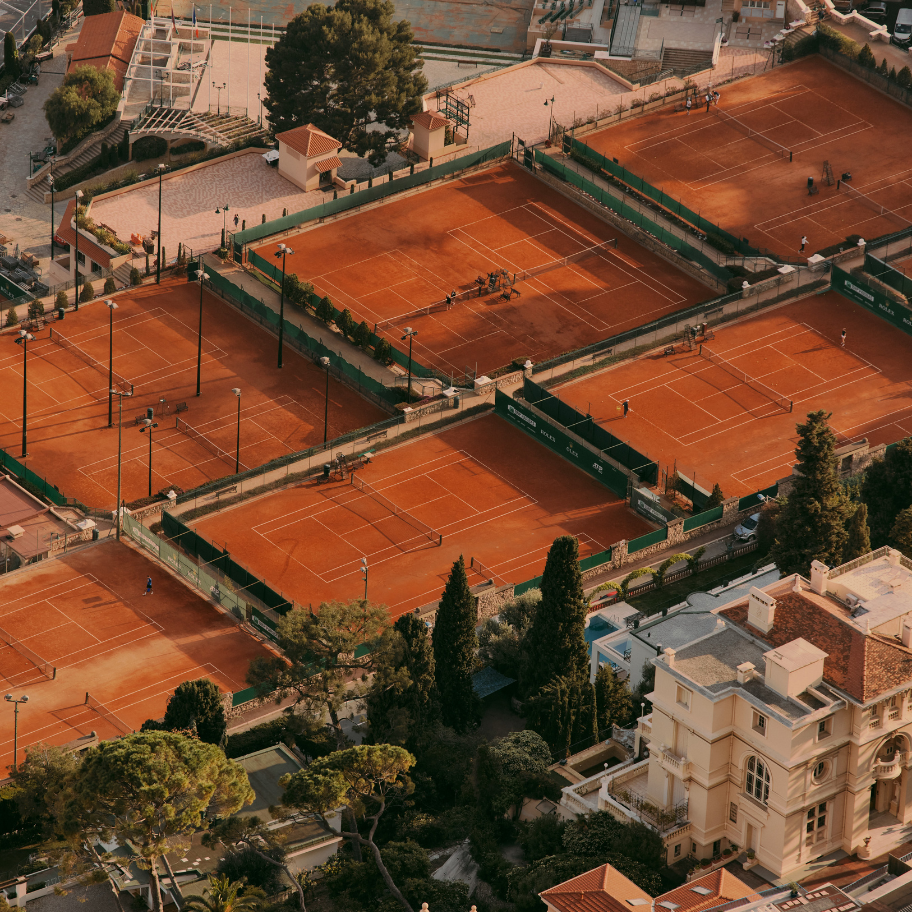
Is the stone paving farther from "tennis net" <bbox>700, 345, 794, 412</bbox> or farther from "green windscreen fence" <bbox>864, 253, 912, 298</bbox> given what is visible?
"green windscreen fence" <bbox>864, 253, 912, 298</bbox>

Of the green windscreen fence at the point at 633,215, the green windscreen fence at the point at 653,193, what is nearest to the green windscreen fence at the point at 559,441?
the green windscreen fence at the point at 633,215

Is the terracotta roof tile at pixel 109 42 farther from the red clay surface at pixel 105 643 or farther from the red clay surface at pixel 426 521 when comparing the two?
the red clay surface at pixel 105 643

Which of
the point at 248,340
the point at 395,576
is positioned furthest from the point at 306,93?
the point at 395,576

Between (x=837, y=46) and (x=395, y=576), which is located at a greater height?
(x=837, y=46)

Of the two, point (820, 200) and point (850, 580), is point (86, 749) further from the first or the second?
point (820, 200)

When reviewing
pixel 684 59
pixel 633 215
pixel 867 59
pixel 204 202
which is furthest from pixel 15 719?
pixel 867 59

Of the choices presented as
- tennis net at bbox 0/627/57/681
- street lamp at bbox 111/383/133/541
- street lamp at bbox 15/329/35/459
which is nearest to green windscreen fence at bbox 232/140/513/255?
street lamp at bbox 111/383/133/541
